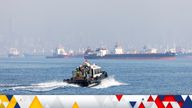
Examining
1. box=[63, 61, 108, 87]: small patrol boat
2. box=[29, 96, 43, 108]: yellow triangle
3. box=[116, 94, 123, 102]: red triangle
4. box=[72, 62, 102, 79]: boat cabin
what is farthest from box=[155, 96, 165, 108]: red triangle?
box=[72, 62, 102, 79]: boat cabin

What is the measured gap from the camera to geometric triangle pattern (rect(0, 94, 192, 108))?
12.6 meters

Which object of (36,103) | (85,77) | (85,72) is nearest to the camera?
(36,103)

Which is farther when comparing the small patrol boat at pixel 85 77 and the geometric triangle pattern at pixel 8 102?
the small patrol boat at pixel 85 77

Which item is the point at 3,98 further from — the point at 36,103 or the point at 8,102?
the point at 36,103

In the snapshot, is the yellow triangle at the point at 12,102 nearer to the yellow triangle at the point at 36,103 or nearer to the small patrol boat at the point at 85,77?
the yellow triangle at the point at 36,103

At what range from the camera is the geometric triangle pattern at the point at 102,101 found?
12633 millimetres

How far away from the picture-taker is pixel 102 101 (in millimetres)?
12672

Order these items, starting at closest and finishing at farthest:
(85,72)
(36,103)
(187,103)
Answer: (187,103)
(36,103)
(85,72)

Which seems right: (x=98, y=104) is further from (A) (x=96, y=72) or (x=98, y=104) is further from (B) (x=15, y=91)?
(A) (x=96, y=72)

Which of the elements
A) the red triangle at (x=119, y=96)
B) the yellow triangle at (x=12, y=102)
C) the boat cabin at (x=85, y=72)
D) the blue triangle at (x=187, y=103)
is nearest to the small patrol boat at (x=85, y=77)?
the boat cabin at (x=85, y=72)

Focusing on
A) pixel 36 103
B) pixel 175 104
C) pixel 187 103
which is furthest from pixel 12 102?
pixel 187 103

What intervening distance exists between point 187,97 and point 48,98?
2892 millimetres

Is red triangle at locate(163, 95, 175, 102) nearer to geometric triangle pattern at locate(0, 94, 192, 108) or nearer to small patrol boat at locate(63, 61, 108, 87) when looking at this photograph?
geometric triangle pattern at locate(0, 94, 192, 108)

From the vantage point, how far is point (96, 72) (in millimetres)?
86562
